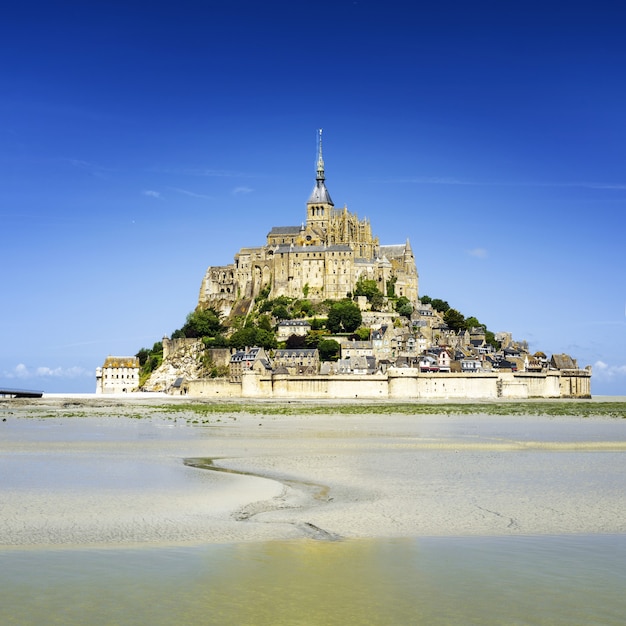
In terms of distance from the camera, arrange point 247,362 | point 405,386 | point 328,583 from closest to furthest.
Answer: point 328,583 → point 405,386 → point 247,362

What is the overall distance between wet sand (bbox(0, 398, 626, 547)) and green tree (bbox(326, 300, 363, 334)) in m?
51.6

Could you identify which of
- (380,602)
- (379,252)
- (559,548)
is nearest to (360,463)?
(559,548)

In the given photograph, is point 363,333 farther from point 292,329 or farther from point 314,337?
point 292,329

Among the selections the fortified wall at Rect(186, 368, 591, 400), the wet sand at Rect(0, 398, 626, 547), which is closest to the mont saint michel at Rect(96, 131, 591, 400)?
the fortified wall at Rect(186, 368, 591, 400)

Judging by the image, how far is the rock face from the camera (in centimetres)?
8200

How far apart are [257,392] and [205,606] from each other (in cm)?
6430

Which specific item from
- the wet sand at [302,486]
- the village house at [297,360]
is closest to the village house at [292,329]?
the village house at [297,360]

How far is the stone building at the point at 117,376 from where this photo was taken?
86.8 meters

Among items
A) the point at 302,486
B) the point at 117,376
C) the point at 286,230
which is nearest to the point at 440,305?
the point at 286,230

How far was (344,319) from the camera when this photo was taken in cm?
8238

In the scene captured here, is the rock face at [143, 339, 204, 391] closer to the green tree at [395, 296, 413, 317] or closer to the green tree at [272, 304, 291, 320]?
the green tree at [272, 304, 291, 320]

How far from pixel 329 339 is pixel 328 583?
71.0 m


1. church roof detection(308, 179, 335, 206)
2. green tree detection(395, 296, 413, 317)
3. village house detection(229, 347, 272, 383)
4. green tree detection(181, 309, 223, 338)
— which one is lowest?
village house detection(229, 347, 272, 383)

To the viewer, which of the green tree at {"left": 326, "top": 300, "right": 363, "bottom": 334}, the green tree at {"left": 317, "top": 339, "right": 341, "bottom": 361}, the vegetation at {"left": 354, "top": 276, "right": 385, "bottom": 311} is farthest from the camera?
the vegetation at {"left": 354, "top": 276, "right": 385, "bottom": 311}
